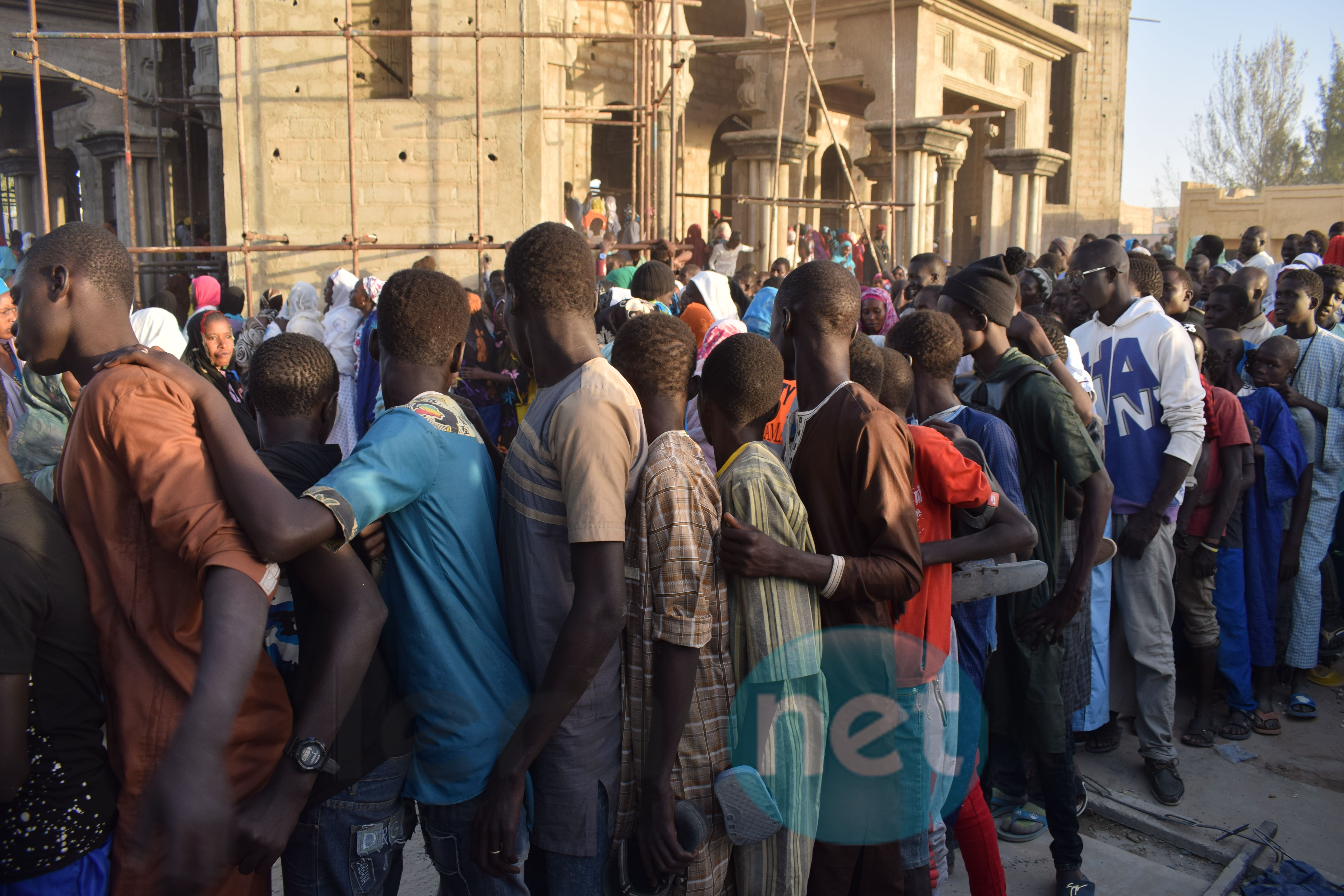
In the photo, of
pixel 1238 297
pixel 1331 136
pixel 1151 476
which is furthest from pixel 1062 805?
pixel 1331 136

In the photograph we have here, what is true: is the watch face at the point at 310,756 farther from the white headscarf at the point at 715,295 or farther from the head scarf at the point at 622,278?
the head scarf at the point at 622,278

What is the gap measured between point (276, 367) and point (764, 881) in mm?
1514

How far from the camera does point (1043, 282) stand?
5.42m

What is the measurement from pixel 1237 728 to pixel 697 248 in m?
7.82

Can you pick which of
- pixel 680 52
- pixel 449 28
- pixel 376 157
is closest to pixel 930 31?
pixel 680 52

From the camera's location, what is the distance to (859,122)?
1930 centimetres

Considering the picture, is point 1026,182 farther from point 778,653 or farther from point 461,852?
point 461,852

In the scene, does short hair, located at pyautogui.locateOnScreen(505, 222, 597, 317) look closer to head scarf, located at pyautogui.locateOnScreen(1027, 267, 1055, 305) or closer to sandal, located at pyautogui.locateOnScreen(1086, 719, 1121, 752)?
sandal, located at pyautogui.locateOnScreen(1086, 719, 1121, 752)

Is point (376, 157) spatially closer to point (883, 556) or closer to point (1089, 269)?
point (1089, 269)

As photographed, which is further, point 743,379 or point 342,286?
point 342,286

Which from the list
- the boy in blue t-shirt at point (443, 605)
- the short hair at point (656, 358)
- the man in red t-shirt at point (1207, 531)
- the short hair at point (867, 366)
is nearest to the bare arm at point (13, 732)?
the boy in blue t-shirt at point (443, 605)

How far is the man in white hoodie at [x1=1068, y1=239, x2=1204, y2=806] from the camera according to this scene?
11.8ft

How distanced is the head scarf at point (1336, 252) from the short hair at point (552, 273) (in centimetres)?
833

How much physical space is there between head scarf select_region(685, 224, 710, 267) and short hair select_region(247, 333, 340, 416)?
28.1ft
